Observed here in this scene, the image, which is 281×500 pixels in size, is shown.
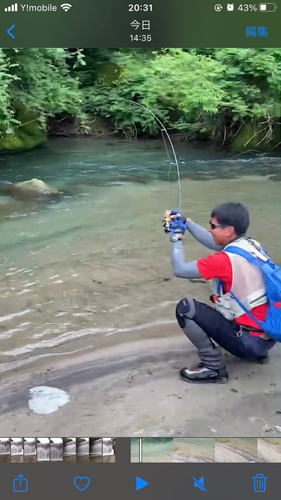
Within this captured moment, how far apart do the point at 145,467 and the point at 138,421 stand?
37cm

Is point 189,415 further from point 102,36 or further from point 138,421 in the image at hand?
point 102,36

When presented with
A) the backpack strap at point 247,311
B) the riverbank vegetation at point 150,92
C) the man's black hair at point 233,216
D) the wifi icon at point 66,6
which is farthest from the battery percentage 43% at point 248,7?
the backpack strap at point 247,311

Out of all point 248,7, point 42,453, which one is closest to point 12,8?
point 248,7

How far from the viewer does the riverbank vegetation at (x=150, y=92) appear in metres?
1.58

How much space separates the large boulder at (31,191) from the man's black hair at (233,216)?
155cm

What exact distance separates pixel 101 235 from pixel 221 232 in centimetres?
120

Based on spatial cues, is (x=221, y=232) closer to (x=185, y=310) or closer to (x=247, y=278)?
(x=247, y=278)

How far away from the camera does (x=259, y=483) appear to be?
3.59ft

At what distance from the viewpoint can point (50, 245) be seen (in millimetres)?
2850

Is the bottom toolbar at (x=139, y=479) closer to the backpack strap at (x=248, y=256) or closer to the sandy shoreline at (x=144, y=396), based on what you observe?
the sandy shoreline at (x=144, y=396)

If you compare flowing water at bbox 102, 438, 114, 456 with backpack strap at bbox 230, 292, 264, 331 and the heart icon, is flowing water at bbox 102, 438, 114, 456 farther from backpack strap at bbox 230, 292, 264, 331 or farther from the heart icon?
backpack strap at bbox 230, 292, 264, 331

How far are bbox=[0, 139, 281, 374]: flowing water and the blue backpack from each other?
14.4 inches

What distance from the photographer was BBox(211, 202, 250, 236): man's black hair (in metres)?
1.74
